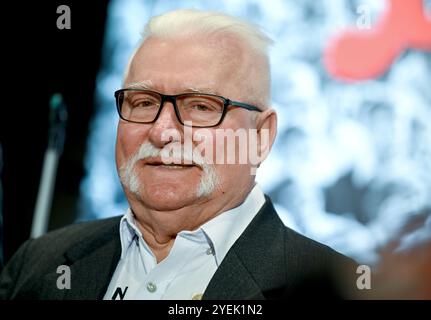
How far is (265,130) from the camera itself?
139 centimetres

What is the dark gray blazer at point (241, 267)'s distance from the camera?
4.00 feet

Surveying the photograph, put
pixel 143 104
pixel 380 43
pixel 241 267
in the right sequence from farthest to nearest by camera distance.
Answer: pixel 380 43, pixel 143 104, pixel 241 267

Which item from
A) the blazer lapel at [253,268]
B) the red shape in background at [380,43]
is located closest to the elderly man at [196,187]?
the blazer lapel at [253,268]

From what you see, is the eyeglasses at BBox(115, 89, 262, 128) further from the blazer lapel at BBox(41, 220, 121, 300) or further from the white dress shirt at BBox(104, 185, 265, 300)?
the blazer lapel at BBox(41, 220, 121, 300)

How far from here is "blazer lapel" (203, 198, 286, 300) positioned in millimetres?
1200

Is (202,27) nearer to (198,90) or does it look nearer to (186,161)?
(198,90)

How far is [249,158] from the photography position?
1350 mm

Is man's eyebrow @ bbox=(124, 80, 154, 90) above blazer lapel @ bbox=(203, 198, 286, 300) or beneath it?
above

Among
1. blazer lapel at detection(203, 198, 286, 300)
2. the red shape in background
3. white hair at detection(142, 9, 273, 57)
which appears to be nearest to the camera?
blazer lapel at detection(203, 198, 286, 300)

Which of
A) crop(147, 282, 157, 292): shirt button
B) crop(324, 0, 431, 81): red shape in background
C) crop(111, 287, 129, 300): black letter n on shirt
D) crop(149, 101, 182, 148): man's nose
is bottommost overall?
crop(111, 287, 129, 300): black letter n on shirt

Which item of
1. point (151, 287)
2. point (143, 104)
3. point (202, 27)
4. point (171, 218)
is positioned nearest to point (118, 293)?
point (151, 287)

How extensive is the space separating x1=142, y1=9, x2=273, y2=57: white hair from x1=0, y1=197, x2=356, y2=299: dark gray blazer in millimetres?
413

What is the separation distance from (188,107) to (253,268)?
394 mm

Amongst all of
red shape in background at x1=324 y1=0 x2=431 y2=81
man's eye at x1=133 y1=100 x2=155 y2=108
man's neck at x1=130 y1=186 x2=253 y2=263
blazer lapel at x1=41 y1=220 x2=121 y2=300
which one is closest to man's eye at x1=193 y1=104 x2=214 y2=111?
man's eye at x1=133 y1=100 x2=155 y2=108
